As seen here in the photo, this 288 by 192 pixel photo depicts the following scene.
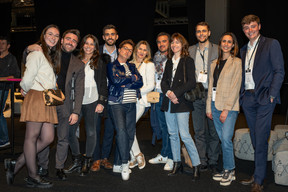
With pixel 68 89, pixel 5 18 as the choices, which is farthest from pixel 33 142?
pixel 5 18

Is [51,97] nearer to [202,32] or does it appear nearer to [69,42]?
[69,42]

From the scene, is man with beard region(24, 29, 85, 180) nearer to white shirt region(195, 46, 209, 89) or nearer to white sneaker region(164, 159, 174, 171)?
white sneaker region(164, 159, 174, 171)

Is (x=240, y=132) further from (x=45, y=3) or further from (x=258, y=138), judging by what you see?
(x=45, y=3)

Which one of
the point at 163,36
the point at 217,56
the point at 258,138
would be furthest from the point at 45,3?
the point at 258,138

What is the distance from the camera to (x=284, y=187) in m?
3.15

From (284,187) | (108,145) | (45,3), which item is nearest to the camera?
(284,187)

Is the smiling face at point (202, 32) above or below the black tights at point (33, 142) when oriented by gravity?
above

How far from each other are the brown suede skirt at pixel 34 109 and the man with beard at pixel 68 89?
0.90 ft

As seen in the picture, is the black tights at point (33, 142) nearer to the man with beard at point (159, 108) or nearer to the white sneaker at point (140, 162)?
the white sneaker at point (140, 162)

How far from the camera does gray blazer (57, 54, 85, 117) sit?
3213 millimetres

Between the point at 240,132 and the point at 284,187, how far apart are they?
4.43 ft

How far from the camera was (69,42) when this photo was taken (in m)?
3.24

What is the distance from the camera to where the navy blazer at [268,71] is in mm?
2822

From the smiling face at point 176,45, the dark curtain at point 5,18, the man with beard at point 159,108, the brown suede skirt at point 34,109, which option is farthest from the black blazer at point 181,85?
the dark curtain at point 5,18
